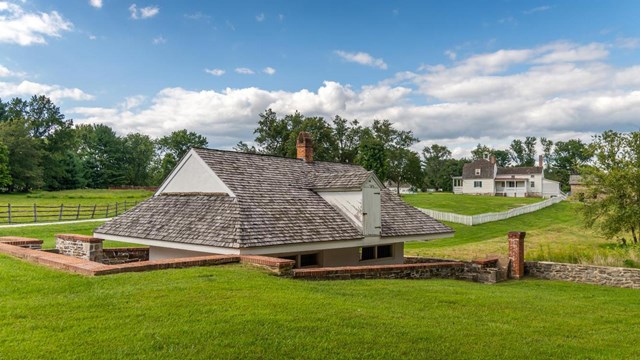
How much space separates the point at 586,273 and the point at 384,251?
6.83 meters

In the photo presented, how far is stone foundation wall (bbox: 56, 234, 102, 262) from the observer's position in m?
12.5

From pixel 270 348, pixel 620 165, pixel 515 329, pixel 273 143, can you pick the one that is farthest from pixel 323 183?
pixel 273 143

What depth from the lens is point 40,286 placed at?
721cm

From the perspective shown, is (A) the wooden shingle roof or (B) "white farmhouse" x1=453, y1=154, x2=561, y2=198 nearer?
(A) the wooden shingle roof

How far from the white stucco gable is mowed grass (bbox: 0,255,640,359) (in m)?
5.63

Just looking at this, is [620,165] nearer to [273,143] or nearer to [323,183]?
[323,183]

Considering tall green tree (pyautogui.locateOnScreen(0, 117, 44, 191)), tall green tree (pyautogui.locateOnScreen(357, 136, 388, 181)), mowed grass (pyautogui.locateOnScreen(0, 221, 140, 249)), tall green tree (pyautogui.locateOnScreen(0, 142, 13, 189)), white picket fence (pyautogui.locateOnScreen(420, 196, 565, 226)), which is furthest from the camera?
tall green tree (pyautogui.locateOnScreen(0, 117, 44, 191))

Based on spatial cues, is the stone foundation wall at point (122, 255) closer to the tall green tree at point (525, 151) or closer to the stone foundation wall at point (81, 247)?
the stone foundation wall at point (81, 247)

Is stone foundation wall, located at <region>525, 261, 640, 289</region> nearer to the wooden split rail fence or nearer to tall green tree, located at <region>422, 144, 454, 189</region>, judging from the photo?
the wooden split rail fence

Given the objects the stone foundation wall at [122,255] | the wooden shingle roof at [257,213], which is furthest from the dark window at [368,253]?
the stone foundation wall at [122,255]

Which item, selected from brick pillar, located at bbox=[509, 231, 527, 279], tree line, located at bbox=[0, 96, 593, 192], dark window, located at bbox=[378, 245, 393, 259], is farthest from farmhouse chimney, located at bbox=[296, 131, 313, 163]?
tree line, located at bbox=[0, 96, 593, 192]

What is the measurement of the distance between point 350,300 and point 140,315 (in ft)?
10.8

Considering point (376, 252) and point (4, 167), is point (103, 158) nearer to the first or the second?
point (4, 167)

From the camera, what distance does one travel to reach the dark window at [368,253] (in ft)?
54.7
